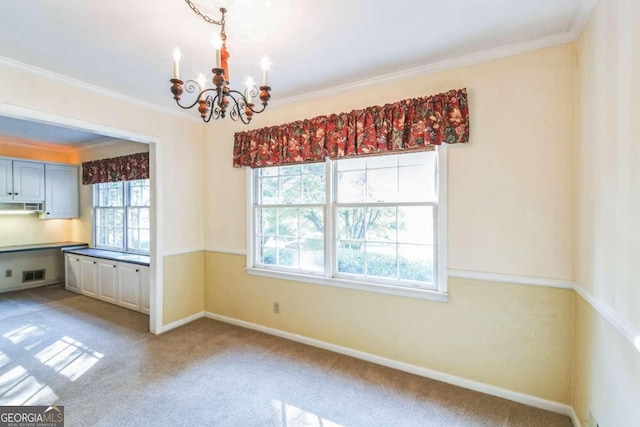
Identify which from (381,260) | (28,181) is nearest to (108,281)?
(28,181)

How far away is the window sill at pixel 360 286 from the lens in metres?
2.45

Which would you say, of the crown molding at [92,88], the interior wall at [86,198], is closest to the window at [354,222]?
the crown molding at [92,88]

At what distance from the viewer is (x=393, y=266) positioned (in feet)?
8.82

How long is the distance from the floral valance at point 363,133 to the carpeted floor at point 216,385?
194 centimetres

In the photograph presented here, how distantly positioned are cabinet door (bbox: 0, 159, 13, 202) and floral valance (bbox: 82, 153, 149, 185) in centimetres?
93

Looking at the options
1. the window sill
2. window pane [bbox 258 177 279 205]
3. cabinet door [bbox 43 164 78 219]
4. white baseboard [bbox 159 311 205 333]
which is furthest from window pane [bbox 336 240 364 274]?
cabinet door [bbox 43 164 78 219]

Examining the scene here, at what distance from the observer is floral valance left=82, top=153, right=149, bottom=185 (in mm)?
4422

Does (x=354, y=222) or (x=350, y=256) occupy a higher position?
(x=354, y=222)

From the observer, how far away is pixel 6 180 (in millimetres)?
4703

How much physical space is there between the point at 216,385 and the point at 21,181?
516cm

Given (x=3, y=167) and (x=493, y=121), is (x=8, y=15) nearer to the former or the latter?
(x=493, y=121)

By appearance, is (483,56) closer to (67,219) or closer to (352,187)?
(352,187)

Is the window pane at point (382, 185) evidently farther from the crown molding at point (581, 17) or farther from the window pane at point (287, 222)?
the crown molding at point (581, 17)

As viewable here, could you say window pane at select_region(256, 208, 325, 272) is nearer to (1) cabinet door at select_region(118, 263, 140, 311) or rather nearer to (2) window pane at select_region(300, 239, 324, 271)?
(2) window pane at select_region(300, 239, 324, 271)
